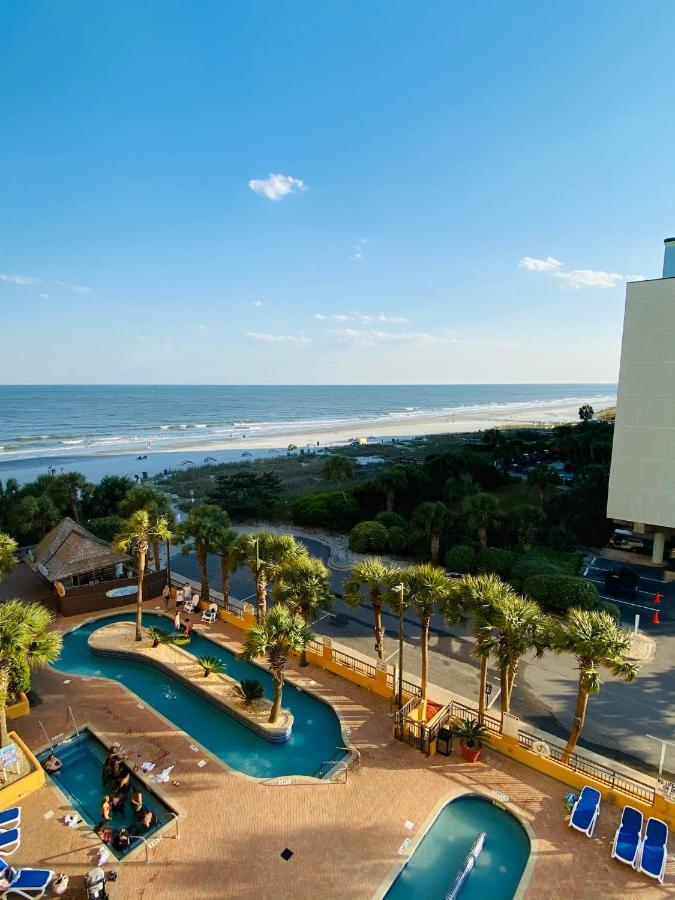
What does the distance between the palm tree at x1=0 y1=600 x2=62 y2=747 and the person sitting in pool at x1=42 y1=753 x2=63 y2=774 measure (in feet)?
4.10

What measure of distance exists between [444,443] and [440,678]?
64231mm

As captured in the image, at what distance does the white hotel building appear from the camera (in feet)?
85.4

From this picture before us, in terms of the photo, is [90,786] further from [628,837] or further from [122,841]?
[628,837]

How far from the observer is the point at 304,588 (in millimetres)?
16609

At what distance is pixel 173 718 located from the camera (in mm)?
15375

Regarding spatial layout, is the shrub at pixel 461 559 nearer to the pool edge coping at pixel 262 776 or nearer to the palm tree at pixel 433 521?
the palm tree at pixel 433 521

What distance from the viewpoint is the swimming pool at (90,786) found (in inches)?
449

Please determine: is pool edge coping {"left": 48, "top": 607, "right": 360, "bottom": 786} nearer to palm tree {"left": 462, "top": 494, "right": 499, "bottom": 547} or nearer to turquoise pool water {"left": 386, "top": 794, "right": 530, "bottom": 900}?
turquoise pool water {"left": 386, "top": 794, "right": 530, "bottom": 900}

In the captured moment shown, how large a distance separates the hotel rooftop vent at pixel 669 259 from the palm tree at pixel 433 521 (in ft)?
58.0

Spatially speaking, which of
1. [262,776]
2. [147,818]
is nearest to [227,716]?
[262,776]

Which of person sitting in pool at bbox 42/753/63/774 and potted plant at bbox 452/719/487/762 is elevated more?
potted plant at bbox 452/719/487/762

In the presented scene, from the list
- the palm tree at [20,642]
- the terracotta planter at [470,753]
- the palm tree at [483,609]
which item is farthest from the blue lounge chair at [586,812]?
the palm tree at [20,642]

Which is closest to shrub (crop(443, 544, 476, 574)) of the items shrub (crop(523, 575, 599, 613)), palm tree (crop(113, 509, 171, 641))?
shrub (crop(523, 575, 599, 613))

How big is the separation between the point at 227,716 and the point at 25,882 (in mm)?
6643
